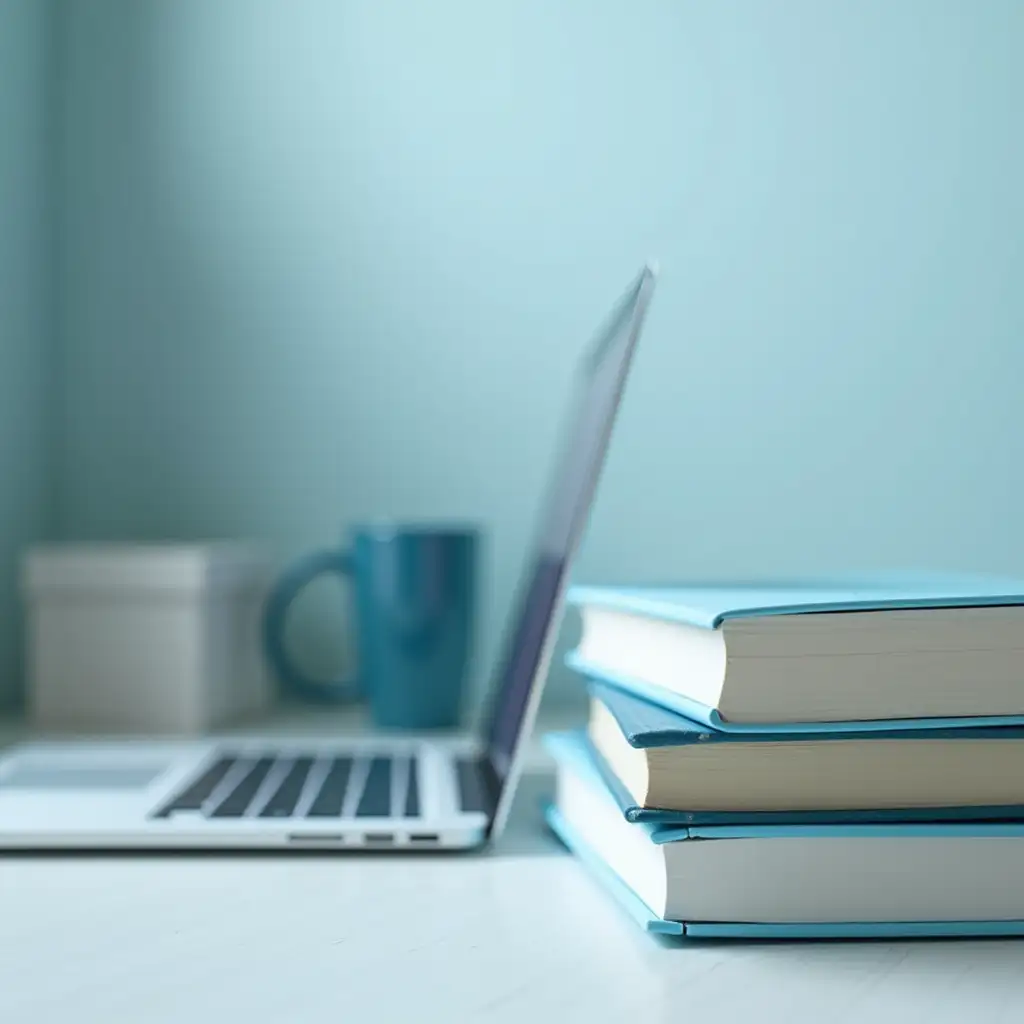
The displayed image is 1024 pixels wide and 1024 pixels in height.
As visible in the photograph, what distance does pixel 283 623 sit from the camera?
42.1 inches

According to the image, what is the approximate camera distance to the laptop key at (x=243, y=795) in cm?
62

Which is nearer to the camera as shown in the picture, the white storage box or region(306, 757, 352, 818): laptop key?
region(306, 757, 352, 818): laptop key

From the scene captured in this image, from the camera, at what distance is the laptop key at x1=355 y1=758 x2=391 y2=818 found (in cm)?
62

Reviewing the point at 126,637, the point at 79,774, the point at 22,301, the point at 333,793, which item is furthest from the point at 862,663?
the point at 22,301

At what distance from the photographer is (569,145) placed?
1.15 meters

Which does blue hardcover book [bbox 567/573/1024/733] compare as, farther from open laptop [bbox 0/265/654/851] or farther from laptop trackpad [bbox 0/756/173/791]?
laptop trackpad [bbox 0/756/173/791]

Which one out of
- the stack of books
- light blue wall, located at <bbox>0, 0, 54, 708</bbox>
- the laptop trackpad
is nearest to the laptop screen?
the stack of books

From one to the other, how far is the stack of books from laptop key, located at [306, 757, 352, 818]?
0.65 ft

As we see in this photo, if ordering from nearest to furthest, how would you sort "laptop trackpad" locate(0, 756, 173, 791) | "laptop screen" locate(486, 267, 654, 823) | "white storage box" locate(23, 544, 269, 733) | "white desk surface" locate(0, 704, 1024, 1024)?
"white desk surface" locate(0, 704, 1024, 1024), "laptop screen" locate(486, 267, 654, 823), "laptop trackpad" locate(0, 756, 173, 791), "white storage box" locate(23, 544, 269, 733)

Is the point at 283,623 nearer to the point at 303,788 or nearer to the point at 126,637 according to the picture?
the point at 126,637

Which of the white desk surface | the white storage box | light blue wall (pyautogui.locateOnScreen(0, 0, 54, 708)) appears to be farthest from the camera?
light blue wall (pyautogui.locateOnScreen(0, 0, 54, 708))

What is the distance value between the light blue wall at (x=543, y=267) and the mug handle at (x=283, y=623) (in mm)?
119

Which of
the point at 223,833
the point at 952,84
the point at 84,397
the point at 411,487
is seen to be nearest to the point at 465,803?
the point at 223,833

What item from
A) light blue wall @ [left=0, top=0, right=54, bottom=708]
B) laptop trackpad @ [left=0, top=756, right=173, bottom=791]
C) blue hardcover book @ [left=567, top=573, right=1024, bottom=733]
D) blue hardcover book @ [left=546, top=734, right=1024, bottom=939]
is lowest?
laptop trackpad @ [left=0, top=756, right=173, bottom=791]
